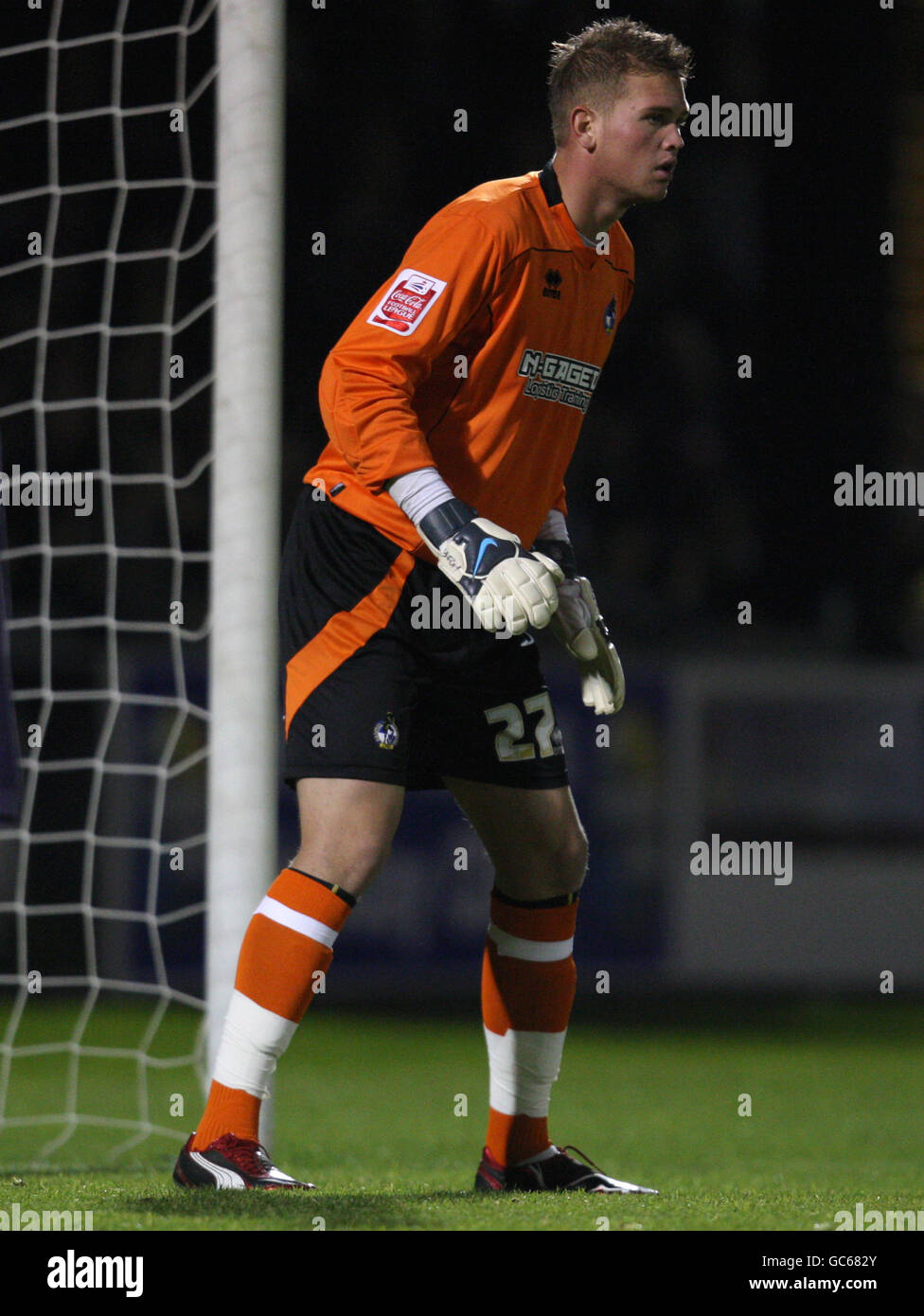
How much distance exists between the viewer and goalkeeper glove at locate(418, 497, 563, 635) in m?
2.40

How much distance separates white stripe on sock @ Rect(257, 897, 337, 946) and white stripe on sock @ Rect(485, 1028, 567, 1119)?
441mm

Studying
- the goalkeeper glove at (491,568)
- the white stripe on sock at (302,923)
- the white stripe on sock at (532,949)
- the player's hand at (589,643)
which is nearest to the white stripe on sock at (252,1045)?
the white stripe on sock at (302,923)

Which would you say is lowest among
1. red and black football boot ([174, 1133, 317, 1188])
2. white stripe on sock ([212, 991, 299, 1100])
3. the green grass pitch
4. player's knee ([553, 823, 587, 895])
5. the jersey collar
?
the green grass pitch

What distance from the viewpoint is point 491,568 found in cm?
A: 242

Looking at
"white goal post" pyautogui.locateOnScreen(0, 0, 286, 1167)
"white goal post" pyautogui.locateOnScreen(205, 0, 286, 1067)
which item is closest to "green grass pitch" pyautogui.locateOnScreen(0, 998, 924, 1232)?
"white goal post" pyautogui.locateOnScreen(0, 0, 286, 1167)

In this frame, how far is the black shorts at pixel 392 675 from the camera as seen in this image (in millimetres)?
2588

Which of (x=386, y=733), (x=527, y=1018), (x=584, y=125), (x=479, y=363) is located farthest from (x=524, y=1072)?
(x=584, y=125)

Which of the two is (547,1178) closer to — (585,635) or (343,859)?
(343,859)

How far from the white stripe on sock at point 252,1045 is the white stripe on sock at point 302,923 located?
125 millimetres

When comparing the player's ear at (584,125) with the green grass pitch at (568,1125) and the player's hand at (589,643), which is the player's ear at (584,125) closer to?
the player's hand at (589,643)

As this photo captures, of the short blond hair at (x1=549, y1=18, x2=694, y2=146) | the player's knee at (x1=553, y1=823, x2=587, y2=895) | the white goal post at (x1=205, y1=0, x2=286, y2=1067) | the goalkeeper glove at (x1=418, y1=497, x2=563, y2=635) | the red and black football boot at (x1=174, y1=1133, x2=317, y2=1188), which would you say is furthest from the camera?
the white goal post at (x1=205, y1=0, x2=286, y2=1067)

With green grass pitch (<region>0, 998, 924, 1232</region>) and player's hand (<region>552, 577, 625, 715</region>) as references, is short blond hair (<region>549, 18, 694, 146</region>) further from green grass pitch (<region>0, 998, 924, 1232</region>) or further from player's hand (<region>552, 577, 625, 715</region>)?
green grass pitch (<region>0, 998, 924, 1232</region>)

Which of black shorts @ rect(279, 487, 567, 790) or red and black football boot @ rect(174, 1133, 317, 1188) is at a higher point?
black shorts @ rect(279, 487, 567, 790)

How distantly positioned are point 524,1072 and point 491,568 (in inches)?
36.0
